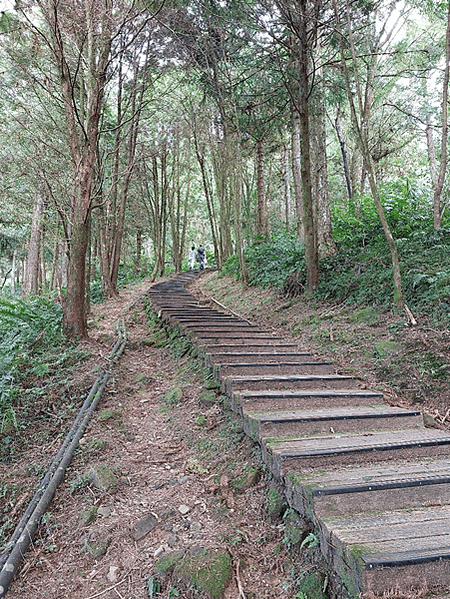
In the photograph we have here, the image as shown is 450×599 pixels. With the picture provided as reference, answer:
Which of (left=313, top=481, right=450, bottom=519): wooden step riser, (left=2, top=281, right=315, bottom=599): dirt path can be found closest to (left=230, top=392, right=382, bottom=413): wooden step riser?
(left=2, top=281, right=315, bottom=599): dirt path

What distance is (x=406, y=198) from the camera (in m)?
9.26

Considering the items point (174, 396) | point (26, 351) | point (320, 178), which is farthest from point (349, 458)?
point (320, 178)

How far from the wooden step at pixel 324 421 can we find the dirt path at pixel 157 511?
0.29m

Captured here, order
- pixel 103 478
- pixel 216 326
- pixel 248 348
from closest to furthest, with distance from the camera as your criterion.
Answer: pixel 103 478 < pixel 248 348 < pixel 216 326

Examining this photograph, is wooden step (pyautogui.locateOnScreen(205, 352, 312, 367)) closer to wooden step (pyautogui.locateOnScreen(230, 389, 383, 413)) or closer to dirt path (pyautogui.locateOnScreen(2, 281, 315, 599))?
dirt path (pyautogui.locateOnScreen(2, 281, 315, 599))

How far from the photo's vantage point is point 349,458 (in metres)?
2.81

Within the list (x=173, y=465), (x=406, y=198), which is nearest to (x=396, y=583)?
(x=173, y=465)

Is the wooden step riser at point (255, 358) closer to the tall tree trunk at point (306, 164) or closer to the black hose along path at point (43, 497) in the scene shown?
the black hose along path at point (43, 497)

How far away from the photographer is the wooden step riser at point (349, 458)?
108 inches

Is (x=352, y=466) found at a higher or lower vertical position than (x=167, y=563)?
higher

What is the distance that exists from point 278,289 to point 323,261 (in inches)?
55.6

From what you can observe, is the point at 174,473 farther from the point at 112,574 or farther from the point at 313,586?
→ the point at 313,586

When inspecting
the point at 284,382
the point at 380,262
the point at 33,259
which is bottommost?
the point at 284,382

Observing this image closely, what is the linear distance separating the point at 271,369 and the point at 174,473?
5.32 ft
